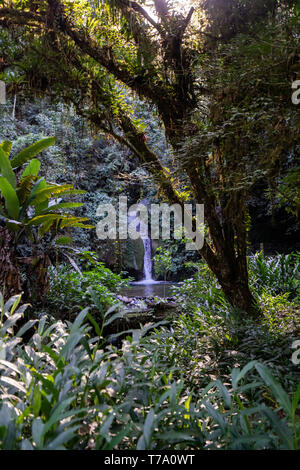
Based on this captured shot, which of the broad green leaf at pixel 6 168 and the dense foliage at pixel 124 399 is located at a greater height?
the broad green leaf at pixel 6 168

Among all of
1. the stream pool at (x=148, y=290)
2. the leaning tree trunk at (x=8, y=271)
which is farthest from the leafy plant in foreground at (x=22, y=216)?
the stream pool at (x=148, y=290)

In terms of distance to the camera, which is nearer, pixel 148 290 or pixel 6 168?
pixel 6 168

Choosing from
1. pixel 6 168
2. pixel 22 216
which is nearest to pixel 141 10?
pixel 6 168

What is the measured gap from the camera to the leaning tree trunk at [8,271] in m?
2.36

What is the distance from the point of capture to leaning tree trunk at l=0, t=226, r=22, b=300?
2.36m

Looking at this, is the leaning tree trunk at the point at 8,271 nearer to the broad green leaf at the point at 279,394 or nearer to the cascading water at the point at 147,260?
the broad green leaf at the point at 279,394

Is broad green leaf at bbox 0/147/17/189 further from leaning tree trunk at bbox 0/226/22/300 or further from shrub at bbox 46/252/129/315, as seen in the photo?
shrub at bbox 46/252/129/315

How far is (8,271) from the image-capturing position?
93.7 inches

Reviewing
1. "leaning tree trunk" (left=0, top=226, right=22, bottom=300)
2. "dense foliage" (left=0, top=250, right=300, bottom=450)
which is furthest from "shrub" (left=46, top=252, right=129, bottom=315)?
"dense foliage" (left=0, top=250, right=300, bottom=450)

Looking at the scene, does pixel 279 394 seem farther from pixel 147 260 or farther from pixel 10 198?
pixel 147 260

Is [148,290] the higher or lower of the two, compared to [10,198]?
lower
